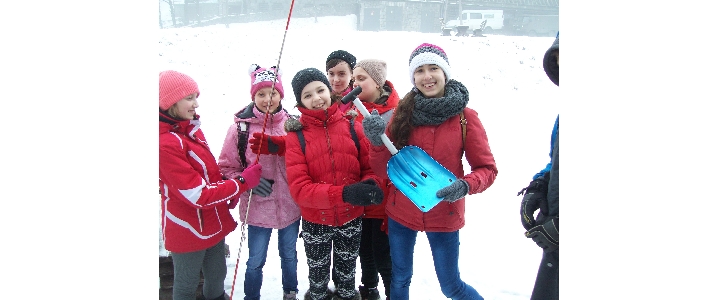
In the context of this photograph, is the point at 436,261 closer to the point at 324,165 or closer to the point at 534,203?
the point at 534,203

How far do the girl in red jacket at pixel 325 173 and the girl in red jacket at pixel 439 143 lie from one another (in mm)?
213

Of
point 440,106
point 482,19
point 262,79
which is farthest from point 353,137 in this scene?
point 482,19

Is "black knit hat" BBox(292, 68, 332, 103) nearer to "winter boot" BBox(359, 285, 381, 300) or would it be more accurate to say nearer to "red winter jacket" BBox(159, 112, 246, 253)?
"red winter jacket" BBox(159, 112, 246, 253)

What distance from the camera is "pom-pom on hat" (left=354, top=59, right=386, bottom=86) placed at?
3.00 metres

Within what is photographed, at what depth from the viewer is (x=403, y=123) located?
2.29 meters

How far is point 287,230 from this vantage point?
2770mm

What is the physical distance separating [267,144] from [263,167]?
9.7 inches

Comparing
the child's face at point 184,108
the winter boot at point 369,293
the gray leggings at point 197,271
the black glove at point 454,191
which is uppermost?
the child's face at point 184,108

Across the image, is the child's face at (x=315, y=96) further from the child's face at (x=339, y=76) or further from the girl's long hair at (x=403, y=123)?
the child's face at (x=339, y=76)

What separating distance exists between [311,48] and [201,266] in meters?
14.3

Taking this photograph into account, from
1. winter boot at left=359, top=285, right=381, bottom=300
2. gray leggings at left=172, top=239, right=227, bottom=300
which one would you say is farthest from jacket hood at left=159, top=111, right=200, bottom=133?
winter boot at left=359, top=285, right=381, bottom=300

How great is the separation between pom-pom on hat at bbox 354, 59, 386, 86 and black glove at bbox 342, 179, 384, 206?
105 cm

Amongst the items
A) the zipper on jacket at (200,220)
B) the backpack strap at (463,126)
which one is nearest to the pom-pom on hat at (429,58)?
the backpack strap at (463,126)

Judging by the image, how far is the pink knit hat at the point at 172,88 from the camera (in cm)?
212
